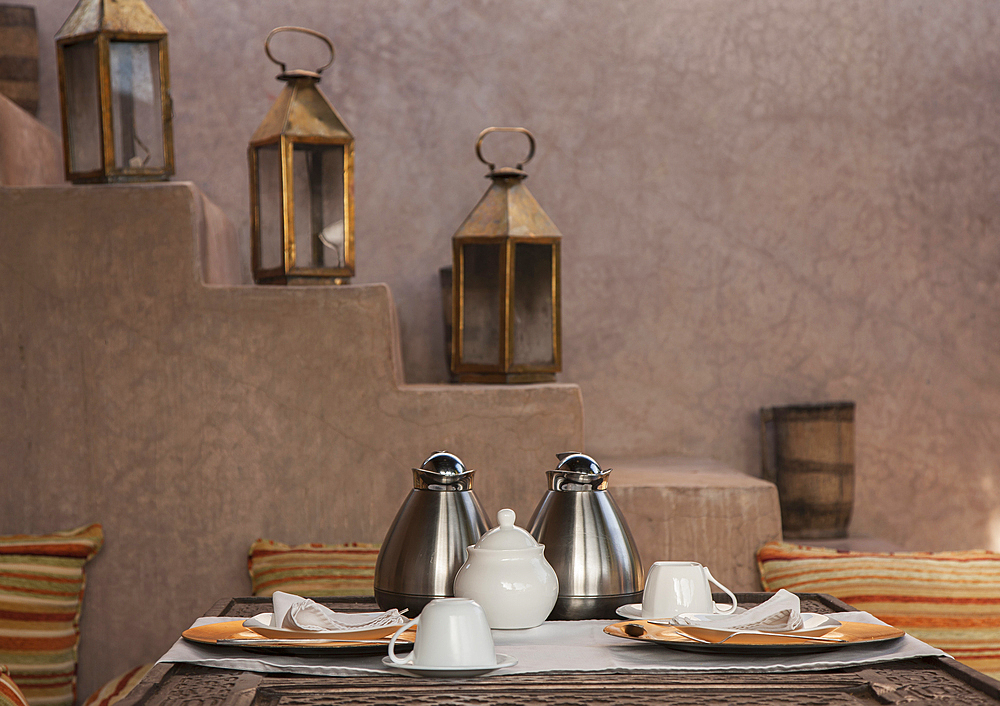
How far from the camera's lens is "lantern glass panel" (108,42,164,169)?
2.15m

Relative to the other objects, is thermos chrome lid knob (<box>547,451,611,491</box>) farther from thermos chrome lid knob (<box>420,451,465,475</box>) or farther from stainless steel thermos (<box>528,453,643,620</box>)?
thermos chrome lid knob (<box>420,451,465,475</box>)

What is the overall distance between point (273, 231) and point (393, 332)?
1.32 feet

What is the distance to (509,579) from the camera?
1.14 m

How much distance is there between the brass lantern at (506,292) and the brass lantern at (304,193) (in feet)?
1.03

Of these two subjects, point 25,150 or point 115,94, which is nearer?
point 115,94

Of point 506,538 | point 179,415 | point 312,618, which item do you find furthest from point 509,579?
point 179,415

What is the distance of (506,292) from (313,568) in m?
0.83

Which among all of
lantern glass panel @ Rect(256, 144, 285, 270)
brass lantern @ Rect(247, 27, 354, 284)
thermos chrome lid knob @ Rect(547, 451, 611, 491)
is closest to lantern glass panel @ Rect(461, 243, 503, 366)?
brass lantern @ Rect(247, 27, 354, 284)

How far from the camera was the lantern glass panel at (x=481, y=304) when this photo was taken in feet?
7.62

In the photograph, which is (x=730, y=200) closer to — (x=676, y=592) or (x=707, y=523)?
(x=707, y=523)

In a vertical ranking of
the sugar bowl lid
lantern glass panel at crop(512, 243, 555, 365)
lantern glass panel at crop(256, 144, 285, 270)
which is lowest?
the sugar bowl lid

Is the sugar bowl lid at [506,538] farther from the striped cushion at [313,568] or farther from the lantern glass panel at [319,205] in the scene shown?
the lantern glass panel at [319,205]

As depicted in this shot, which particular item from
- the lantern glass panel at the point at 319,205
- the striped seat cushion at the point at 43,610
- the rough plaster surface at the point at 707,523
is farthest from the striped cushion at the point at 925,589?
the striped seat cushion at the point at 43,610

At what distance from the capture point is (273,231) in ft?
7.42
